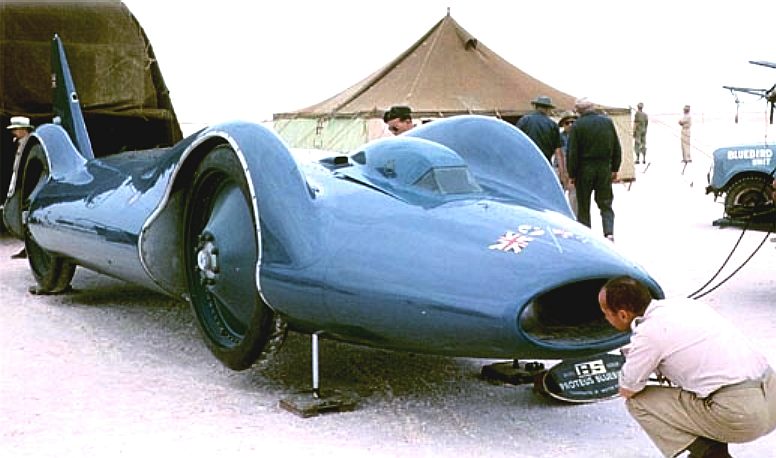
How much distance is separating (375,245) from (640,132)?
24182 mm

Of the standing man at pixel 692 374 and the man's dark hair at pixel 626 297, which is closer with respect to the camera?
the standing man at pixel 692 374

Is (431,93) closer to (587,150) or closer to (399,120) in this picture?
(587,150)

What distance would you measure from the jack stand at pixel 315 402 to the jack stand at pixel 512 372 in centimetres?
86

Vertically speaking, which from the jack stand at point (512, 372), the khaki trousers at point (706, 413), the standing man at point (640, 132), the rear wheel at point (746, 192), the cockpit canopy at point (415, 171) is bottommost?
the standing man at point (640, 132)

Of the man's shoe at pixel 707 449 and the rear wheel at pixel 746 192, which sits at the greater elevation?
the man's shoe at pixel 707 449

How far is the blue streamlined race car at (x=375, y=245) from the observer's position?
14.3 feet

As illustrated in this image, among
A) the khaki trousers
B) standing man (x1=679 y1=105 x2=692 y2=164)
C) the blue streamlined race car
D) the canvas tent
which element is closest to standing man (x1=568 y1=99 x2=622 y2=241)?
the blue streamlined race car

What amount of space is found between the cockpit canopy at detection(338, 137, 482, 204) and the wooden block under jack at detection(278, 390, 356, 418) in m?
1.05

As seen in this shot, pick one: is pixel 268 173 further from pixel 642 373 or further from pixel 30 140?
pixel 30 140

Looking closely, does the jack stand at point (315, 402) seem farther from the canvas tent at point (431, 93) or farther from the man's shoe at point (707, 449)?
the canvas tent at point (431, 93)

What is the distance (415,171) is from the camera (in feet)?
17.0

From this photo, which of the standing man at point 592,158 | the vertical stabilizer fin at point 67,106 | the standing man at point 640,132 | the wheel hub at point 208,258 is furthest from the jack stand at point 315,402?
the standing man at point 640,132

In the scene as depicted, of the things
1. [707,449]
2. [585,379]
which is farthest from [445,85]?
[707,449]

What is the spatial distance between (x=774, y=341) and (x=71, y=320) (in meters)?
4.95
